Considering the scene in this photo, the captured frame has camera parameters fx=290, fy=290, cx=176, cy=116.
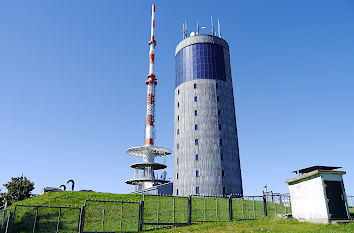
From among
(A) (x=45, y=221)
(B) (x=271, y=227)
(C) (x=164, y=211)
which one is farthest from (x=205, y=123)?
(B) (x=271, y=227)

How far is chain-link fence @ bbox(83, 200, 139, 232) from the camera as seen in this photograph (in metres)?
A: 29.1

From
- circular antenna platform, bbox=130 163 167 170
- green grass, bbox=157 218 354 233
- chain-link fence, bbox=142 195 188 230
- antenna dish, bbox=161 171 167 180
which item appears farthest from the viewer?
antenna dish, bbox=161 171 167 180

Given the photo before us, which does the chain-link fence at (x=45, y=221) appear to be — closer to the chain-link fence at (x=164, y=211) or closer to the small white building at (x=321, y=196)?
the chain-link fence at (x=164, y=211)

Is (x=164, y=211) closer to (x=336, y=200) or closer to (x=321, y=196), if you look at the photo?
(x=321, y=196)

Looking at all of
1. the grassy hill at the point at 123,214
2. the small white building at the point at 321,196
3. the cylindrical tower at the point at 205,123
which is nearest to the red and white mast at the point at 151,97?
the cylindrical tower at the point at 205,123

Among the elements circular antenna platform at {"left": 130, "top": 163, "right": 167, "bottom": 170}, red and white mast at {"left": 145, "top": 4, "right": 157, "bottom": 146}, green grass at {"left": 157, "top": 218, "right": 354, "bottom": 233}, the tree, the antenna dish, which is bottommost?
green grass at {"left": 157, "top": 218, "right": 354, "bottom": 233}

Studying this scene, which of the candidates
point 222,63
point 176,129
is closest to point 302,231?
point 176,129

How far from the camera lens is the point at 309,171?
24.4 meters

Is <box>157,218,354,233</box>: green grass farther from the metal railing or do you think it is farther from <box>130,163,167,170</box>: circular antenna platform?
<box>130,163,167,170</box>: circular antenna platform

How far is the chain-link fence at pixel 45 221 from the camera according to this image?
29266 mm

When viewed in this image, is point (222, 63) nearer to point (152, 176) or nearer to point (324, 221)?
point (152, 176)

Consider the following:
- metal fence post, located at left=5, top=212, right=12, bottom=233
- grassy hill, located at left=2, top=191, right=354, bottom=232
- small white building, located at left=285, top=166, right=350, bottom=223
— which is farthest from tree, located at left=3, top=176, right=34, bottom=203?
small white building, located at left=285, top=166, right=350, bottom=223

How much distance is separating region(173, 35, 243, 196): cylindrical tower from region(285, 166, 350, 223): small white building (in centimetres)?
3064

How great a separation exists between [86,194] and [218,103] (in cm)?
3105
